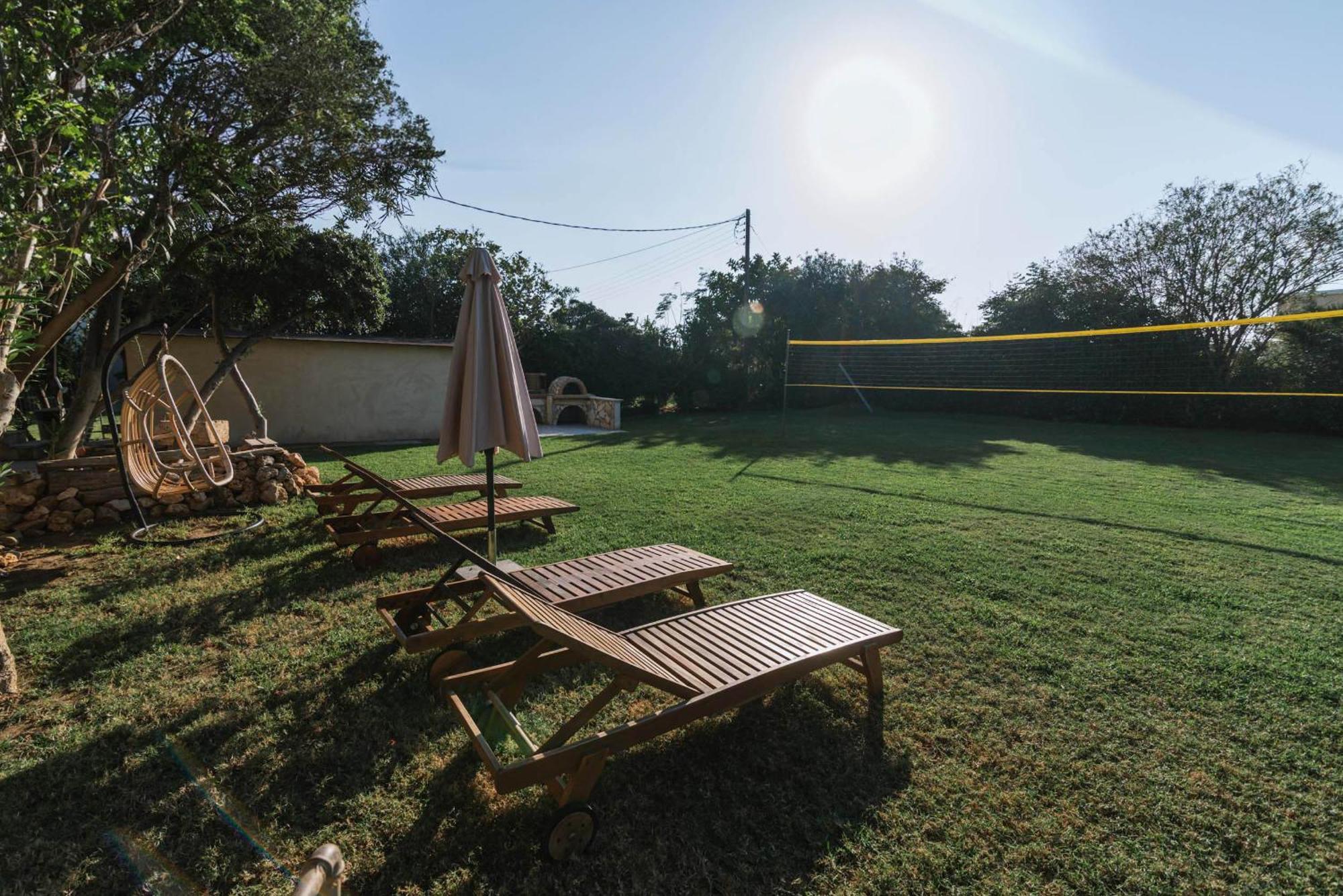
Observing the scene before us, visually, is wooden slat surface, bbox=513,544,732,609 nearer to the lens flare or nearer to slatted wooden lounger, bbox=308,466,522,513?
slatted wooden lounger, bbox=308,466,522,513

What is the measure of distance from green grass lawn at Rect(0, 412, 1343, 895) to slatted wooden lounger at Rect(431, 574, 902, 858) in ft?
0.57

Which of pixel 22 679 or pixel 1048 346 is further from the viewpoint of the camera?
pixel 1048 346

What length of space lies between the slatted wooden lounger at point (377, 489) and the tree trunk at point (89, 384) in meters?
2.62

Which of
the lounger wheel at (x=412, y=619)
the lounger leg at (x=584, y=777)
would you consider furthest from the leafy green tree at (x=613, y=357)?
the lounger leg at (x=584, y=777)

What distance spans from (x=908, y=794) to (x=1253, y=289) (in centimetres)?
2253

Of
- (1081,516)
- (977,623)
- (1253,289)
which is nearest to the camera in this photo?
(977,623)

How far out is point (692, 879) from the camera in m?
1.88

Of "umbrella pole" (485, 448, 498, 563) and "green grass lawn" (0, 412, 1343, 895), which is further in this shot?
"umbrella pole" (485, 448, 498, 563)

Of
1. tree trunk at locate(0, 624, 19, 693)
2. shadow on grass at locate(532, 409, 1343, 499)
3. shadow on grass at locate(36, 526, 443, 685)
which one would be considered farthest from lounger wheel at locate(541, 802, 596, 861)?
shadow on grass at locate(532, 409, 1343, 499)

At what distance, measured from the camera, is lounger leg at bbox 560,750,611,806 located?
199 cm

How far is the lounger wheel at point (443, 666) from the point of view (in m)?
2.90

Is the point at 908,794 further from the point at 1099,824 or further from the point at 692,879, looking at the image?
the point at 692,879

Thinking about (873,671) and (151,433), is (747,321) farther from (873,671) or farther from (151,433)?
(873,671)

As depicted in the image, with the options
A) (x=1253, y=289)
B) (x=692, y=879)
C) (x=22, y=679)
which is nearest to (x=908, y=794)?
(x=692, y=879)
